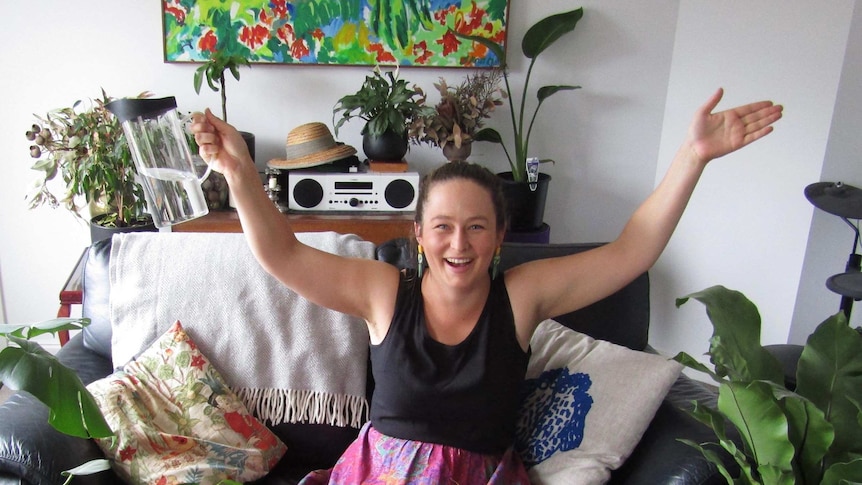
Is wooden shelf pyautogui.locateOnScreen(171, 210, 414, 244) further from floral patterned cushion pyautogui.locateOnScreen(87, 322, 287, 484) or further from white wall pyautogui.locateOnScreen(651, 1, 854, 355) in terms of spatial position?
white wall pyautogui.locateOnScreen(651, 1, 854, 355)

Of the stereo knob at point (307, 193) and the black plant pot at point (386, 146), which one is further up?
the black plant pot at point (386, 146)

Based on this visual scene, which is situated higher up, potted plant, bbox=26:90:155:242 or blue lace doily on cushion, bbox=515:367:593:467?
potted plant, bbox=26:90:155:242

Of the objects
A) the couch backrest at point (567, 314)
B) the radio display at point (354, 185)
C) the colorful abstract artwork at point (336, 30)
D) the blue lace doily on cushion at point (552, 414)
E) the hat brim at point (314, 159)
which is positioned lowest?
the blue lace doily on cushion at point (552, 414)

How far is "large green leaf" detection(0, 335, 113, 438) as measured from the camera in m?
0.73

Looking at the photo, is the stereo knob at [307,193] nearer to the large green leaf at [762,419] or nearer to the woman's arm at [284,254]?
the woman's arm at [284,254]

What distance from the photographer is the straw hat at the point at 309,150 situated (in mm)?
2344

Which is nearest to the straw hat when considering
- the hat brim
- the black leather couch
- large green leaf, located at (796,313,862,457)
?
the hat brim

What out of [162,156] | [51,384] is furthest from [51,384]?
[162,156]

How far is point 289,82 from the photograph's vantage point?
8.63 feet

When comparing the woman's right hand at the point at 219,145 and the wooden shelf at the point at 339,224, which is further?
the wooden shelf at the point at 339,224

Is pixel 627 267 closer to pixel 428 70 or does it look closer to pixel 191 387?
pixel 191 387

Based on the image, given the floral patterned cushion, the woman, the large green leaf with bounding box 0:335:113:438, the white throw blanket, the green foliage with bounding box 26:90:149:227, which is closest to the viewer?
the large green leaf with bounding box 0:335:113:438

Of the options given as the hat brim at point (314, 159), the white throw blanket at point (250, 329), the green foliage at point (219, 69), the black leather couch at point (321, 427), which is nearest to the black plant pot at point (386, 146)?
the hat brim at point (314, 159)

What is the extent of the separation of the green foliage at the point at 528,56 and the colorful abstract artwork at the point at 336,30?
0.36 ft
